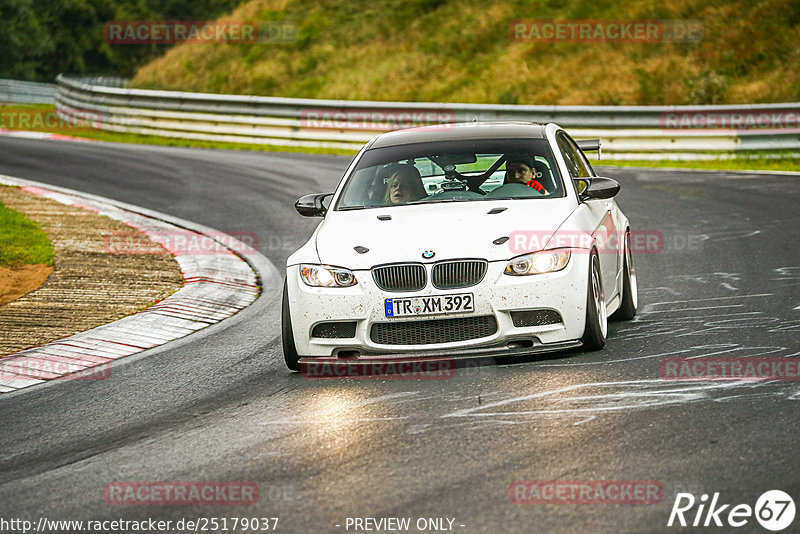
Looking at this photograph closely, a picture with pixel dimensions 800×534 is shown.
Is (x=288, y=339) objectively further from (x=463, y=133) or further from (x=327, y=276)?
(x=463, y=133)

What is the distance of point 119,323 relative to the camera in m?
9.58

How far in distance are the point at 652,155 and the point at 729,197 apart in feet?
19.6

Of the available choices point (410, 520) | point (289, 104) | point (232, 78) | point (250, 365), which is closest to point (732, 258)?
point (250, 365)

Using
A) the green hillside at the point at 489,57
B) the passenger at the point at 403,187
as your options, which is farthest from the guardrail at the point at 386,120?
the passenger at the point at 403,187

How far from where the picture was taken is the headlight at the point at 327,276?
7199 millimetres

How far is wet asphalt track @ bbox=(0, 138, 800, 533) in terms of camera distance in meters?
4.81

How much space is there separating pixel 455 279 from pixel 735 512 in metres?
2.92

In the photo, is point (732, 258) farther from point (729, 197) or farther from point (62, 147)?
point (62, 147)
